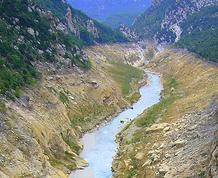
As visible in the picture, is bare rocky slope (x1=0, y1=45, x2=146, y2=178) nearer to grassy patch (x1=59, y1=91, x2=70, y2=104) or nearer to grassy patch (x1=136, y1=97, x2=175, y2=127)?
grassy patch (x1=59, y1=91, x2=70, y2=104)

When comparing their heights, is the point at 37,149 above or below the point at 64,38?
below

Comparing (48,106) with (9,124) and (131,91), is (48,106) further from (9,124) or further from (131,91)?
(131,91)

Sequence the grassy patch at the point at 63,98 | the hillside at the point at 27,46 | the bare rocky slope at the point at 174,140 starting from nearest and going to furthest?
the bare rocky slope at the point at 174,140 → the hillside at the point at 27,46 → the grassy patch at the point at 63,98

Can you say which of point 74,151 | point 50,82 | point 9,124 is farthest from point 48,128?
point 50,82

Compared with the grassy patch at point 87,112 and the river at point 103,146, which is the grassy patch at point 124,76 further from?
the grassy patch at point 87,112

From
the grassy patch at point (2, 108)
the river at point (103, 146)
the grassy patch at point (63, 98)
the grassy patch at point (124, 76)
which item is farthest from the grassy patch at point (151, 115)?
the grassy patch at point (124, 76)

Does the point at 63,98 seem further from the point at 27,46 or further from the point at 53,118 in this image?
the point at 53,118
